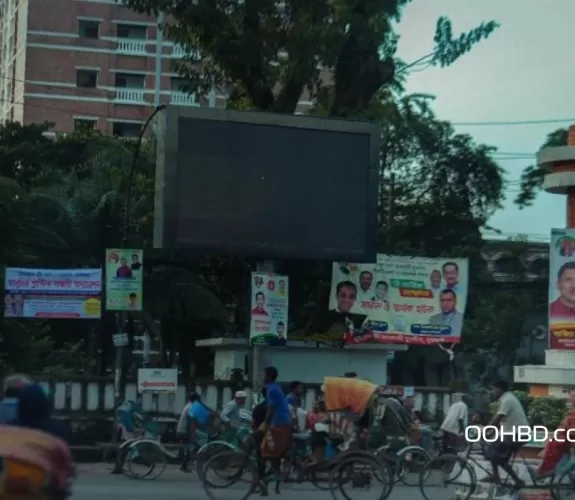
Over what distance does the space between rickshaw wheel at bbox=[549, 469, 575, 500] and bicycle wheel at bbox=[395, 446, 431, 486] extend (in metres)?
3.77

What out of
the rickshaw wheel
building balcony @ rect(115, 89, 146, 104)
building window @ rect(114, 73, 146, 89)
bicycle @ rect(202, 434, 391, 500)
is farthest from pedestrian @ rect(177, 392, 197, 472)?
building window @ rect(114, 73, 146, 89)

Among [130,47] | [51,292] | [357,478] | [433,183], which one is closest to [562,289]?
[357,478]

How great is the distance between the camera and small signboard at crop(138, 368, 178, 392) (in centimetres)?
2373

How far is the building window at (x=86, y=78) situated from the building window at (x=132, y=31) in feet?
8.38

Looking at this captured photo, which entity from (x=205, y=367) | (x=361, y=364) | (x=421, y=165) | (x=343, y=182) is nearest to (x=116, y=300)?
(x=343, y=182)

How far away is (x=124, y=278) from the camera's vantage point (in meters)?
23.1

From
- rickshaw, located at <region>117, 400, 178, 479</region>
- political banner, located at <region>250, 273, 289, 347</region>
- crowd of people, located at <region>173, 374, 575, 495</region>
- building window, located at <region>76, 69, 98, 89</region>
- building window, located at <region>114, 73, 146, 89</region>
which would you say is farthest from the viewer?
building window, located at <region>114, 73, 146, 89</region>

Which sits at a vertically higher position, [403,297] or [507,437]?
[403,297]

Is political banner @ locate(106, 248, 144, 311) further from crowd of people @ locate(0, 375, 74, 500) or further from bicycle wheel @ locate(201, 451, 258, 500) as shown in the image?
crowd of people @ locate(0, 375, 74, 500)

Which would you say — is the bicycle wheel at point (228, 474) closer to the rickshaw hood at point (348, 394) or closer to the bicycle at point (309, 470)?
the bicycle at point (309, 470)

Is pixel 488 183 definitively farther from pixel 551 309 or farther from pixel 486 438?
pixel 486 438

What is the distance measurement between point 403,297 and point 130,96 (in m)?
42.9

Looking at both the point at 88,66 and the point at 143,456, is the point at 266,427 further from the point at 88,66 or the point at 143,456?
the point at 88,66

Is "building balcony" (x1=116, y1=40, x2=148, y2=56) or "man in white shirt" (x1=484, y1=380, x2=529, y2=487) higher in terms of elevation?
"building balcony" (x1=116, y1=40, x2=148, y2=56)
